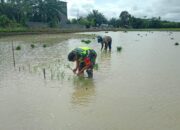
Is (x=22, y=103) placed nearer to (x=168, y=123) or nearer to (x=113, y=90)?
(x=113, y=90)

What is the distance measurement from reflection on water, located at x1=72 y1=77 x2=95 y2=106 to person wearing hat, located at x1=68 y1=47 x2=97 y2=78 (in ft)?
1.20

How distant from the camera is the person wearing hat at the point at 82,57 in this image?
8570mm

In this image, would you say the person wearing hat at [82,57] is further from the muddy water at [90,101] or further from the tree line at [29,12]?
the tree line at [29,12]

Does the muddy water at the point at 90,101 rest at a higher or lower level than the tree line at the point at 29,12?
lower

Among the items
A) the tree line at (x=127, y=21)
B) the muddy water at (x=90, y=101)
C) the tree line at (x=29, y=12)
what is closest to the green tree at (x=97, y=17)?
the tree line at (x=127, y=21)

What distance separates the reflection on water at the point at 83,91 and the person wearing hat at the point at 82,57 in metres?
0.36

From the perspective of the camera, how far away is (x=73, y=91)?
7.89 m

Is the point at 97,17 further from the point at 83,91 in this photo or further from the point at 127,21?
the point at 83,91

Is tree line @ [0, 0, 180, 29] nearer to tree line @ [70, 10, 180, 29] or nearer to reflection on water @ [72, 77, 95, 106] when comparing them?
tree line @ [70, 10, 180, 29]

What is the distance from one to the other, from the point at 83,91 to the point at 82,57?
121 cm

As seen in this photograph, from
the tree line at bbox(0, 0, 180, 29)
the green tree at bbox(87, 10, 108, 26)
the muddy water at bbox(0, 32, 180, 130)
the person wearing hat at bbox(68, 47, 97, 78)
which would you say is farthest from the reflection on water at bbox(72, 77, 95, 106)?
the green tree at bbox(87, 10, 108, 26)

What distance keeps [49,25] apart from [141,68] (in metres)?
50.8

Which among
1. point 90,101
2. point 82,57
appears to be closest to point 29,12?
point 82,57

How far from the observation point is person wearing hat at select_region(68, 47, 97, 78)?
857 centimetres
